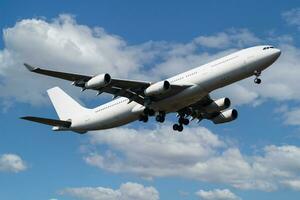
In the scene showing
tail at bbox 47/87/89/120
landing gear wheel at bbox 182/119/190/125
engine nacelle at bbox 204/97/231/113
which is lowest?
landing gear wheel at bbox 182/119/190/125

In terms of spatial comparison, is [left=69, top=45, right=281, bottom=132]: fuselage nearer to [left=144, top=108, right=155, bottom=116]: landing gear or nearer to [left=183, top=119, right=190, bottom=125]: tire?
[left=144, top=108, right=155, bottom=116]: landing gear

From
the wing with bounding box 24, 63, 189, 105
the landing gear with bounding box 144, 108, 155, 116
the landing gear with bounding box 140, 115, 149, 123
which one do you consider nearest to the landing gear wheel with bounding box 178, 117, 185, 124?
the landing gear with bounding box 140, 115, 149, 123

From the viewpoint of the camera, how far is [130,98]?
49938mm

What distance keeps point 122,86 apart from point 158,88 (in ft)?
10.9

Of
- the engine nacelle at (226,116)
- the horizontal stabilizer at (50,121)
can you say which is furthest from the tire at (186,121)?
the horizontal stabilizer at (50,121)

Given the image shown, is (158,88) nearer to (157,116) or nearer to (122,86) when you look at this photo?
(122,86)

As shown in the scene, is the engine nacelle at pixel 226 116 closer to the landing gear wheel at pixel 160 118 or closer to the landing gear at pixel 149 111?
the landing gear wheel at pixel 160 118

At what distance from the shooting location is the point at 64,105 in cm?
6334

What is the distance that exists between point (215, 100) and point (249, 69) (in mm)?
8851

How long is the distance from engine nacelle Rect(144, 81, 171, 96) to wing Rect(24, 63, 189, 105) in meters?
0.58

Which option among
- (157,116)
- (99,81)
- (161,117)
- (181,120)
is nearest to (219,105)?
(181,120)

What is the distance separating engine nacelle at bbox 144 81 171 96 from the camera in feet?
154

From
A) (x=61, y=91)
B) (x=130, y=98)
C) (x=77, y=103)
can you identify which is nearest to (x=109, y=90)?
(x=130, y=98)

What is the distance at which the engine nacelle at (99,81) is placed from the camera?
151ft
